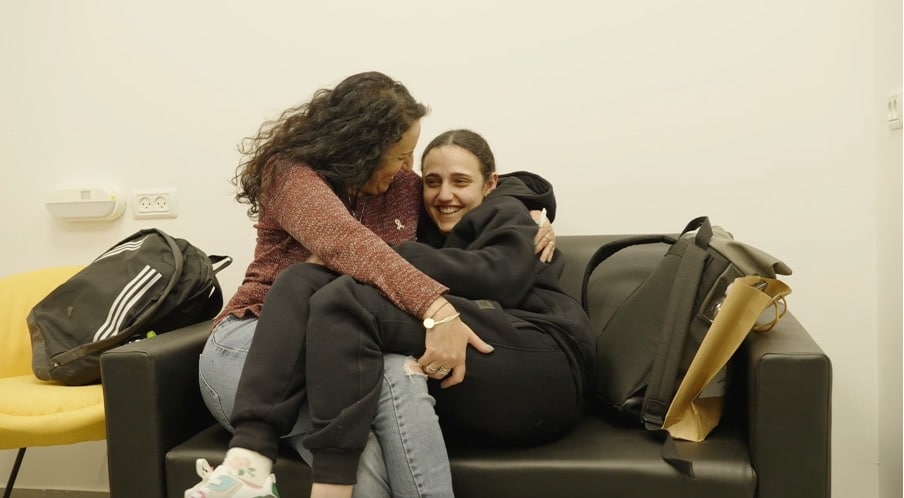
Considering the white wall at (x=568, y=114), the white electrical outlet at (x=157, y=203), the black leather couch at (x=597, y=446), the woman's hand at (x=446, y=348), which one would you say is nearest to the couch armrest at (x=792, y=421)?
the black leather couch at (x=597, y=446)

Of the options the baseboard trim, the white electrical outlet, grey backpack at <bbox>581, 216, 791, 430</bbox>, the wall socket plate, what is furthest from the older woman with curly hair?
the baseboard trim

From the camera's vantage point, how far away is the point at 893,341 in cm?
185

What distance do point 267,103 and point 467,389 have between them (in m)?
1.19

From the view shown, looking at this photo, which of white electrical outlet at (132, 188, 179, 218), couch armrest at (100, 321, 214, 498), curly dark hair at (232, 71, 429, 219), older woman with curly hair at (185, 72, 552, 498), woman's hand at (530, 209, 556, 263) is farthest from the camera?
white electrical outlet at (132, 188, 179, 218)

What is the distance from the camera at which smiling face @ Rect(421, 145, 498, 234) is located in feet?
5.94

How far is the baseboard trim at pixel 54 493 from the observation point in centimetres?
239

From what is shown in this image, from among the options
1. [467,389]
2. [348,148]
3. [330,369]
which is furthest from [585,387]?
[348,148]

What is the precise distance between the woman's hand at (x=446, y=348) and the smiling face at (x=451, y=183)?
0.45 m

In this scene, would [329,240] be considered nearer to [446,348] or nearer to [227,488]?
[446,348]

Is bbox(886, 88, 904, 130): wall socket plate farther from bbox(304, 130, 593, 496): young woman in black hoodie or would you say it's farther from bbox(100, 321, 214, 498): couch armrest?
bbox(100, 321, 214, 498): couch armrest

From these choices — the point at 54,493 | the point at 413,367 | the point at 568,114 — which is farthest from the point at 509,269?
the point at 54,493

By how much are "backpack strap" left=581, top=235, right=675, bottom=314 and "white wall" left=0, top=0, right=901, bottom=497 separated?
29 cm

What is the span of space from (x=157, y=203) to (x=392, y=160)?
3.17 feet

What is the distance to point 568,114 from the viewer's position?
82.9 inches
